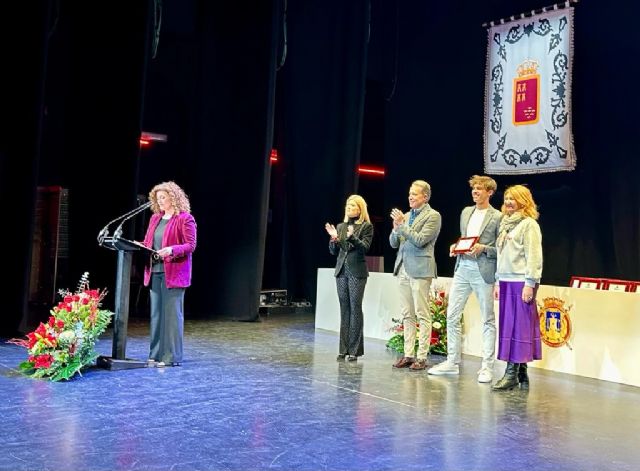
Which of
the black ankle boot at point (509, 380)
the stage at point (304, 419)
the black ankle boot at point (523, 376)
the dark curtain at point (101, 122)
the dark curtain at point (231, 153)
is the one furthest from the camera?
the dark curtain at point (231, 153)

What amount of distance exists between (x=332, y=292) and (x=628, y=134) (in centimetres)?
338

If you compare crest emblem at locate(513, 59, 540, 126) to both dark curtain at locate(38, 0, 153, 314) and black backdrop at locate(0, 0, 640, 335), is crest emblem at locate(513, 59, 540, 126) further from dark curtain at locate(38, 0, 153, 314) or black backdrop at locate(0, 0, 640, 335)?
dark curtain at locate(38, 0, 153, 314)

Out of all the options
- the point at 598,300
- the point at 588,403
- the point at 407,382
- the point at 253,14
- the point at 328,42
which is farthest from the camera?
the point at 328,42

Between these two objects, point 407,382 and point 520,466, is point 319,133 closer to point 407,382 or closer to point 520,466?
point 407,382

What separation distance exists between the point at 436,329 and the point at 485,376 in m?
1.32

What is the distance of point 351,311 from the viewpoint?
5.13 metres

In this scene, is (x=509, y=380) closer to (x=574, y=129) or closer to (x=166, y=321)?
(x=166, y=321)

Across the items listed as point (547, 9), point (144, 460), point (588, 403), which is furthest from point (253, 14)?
point (144, 460)

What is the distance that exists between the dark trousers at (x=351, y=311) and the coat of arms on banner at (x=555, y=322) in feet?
4.75

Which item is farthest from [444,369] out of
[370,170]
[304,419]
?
[370,170]

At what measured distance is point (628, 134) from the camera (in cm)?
670

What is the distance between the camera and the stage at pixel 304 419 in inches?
106

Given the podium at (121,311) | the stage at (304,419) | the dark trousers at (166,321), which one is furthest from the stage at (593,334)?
the podium at (121,311)

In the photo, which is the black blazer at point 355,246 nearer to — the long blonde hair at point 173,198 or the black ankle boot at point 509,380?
the long blonde hair at point 173,198
